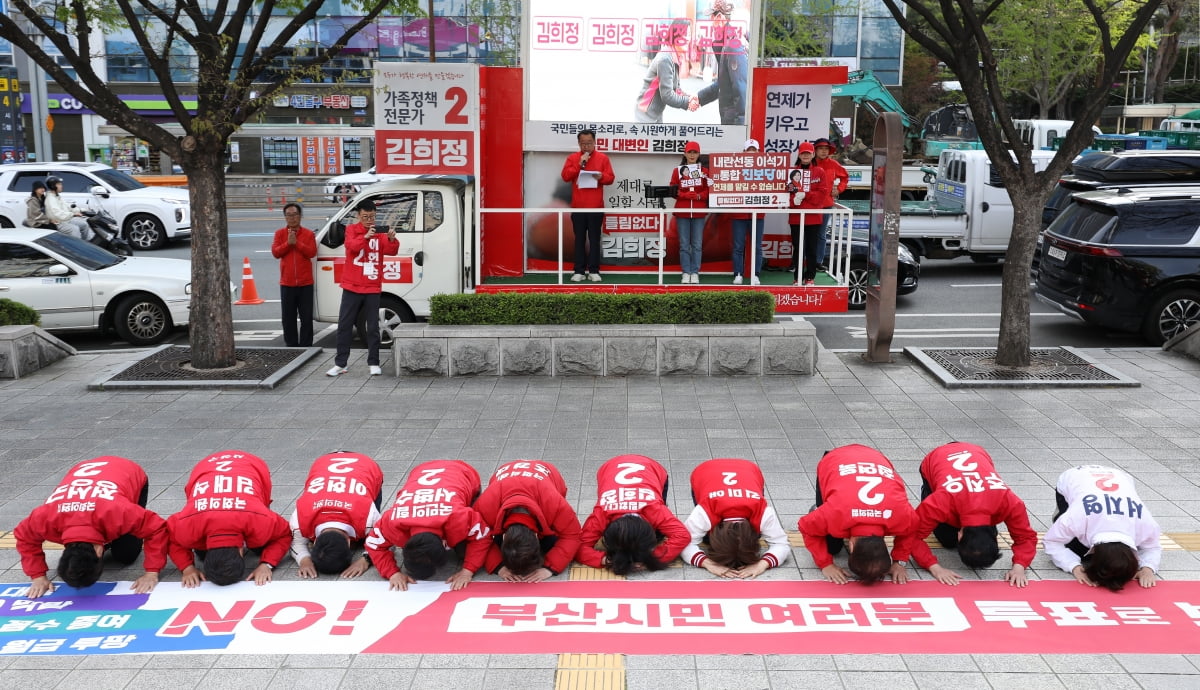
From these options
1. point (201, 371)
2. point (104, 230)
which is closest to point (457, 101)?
point (201, 371)

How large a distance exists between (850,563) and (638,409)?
4117 millimetres

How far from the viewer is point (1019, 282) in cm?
1088


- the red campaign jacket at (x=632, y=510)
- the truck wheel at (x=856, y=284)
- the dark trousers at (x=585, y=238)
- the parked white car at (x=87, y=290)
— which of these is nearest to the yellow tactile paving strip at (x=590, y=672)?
the red campaign jacket at (x=632, y=510)

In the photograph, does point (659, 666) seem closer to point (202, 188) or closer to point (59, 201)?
point (202, 188)

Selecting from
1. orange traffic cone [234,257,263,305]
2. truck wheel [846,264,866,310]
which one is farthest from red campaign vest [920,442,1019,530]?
orange traffic cone [234,257,263,305]

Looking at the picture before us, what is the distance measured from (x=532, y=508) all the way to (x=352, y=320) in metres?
5.80

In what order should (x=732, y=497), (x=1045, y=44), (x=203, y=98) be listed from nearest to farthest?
(x=732, y=497), (x=203, y=98), (x=1045, y=44)

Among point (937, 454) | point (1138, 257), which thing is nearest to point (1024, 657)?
point (937, 454)

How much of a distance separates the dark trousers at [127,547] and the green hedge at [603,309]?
191 inches

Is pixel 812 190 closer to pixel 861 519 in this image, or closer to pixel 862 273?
pixel 862 273

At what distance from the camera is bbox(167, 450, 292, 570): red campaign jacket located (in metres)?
6.07

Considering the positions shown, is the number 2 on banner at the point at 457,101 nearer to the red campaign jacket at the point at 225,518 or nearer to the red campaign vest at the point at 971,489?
the red campaign jacket at the point at 225,518

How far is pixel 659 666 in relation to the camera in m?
5.33

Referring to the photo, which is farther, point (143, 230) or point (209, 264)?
point (143, 230)
